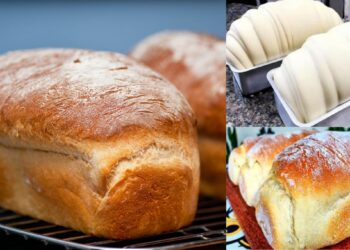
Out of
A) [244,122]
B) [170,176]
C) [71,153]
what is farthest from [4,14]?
[244,122]

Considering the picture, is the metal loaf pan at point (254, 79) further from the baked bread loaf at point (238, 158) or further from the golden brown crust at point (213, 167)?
the golden brown crust at point (213, 167)

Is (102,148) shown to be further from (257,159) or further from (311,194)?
(311,194)

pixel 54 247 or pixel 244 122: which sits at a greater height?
pixel 244 122

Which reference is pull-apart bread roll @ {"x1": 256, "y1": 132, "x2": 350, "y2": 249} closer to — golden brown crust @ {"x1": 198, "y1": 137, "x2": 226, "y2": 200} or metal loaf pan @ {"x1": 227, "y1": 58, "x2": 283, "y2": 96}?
metal loaf pan @ {"x1": 227, "y1": 58, "x2": 283, "y2": 96}

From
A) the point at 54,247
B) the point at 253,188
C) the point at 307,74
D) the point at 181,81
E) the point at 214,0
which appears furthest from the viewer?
the point at 214,0

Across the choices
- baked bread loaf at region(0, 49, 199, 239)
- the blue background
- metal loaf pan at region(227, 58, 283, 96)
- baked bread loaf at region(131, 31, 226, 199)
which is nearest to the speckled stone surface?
metal loaf pan at region(227, 58, 283, 96)

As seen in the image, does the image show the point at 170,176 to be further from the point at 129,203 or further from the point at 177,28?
the point at 177,28

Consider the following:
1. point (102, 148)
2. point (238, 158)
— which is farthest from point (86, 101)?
point (238, 158)
